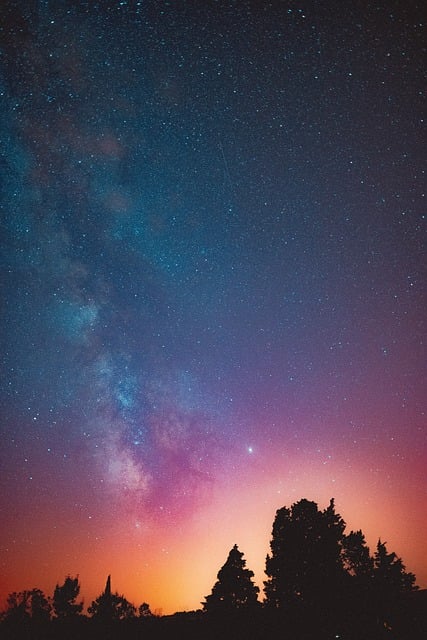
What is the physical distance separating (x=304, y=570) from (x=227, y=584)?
265 inches

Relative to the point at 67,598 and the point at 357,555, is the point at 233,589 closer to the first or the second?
the point at 357,555

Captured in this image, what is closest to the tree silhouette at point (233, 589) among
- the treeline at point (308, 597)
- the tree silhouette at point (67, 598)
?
the treeline at point (308, 597)

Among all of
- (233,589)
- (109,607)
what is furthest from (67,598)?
(233,589)

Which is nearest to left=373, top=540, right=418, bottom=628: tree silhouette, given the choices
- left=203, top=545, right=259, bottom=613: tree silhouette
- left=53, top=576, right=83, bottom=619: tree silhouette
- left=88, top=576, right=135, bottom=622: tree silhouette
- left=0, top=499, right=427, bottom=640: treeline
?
left=0, top=499, right=427, bottom=640: treeline

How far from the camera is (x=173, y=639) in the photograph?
86.3ft

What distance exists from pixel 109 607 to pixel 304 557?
29.4 metres

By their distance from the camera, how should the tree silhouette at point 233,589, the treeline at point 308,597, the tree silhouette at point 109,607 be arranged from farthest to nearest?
the tree silhouette at point 109,607, the tree silhouette at point 233,589, the treeline at point 308,597

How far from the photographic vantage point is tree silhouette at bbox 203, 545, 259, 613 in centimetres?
2723

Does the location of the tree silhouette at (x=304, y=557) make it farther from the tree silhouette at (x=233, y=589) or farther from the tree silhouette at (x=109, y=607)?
the tree silhouette at (x=109, y=607)

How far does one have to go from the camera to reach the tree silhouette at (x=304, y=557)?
2406 cm

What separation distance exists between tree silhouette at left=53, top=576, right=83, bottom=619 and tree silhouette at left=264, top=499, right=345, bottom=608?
40.6 meters

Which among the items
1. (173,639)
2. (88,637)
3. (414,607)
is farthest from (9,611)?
(414,607)

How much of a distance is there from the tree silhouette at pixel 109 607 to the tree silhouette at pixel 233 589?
55.3ft

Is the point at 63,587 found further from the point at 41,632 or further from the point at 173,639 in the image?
the point at 173,639
